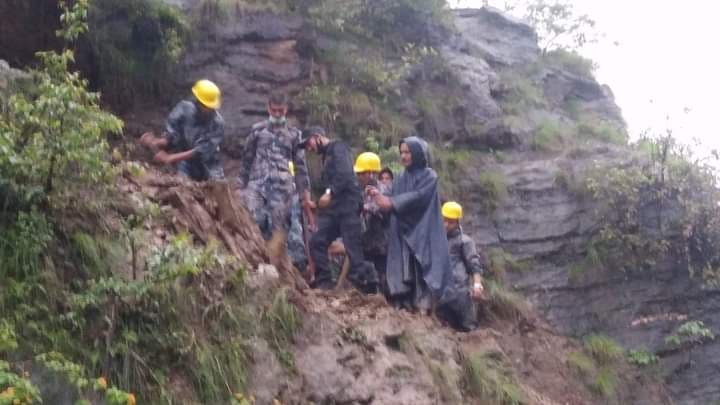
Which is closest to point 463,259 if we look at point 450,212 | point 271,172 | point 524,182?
point 450,212

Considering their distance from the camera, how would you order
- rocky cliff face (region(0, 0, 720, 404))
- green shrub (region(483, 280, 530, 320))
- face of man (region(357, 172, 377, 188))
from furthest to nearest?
green shrub (region(483, 280, 530, 320)) < face of man (region(357, 172, 377, 188)) < rocky cliff face (region(0, 0, 720, 404))

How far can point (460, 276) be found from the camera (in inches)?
407

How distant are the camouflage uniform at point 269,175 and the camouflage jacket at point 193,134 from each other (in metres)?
0.50

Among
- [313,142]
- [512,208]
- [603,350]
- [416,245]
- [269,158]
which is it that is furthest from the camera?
[512,208]

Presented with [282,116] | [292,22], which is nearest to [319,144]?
[282,116]

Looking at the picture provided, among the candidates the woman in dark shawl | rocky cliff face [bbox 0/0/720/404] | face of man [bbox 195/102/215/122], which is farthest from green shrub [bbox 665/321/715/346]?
face of man [bbox 195/102/215/122]

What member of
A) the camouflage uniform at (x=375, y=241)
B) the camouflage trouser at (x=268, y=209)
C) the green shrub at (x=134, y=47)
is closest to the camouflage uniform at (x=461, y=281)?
the camouflage uniform at (x=375, y=241)

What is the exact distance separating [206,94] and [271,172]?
100 cm

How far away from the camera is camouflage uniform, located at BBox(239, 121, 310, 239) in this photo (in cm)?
987

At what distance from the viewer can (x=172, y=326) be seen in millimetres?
6891

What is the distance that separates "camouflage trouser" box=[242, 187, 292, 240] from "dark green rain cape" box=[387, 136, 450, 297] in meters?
1.05

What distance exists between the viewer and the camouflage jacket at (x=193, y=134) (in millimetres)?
9609

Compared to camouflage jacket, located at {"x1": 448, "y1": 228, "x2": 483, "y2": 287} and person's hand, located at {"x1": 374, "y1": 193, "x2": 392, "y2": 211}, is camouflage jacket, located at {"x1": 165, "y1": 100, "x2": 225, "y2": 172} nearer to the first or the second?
person's hand, located at {"x1": 374, "y1": 193, "x2": 392, "y2": 211}

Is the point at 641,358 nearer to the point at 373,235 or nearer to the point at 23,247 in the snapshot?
the point at 373,235
